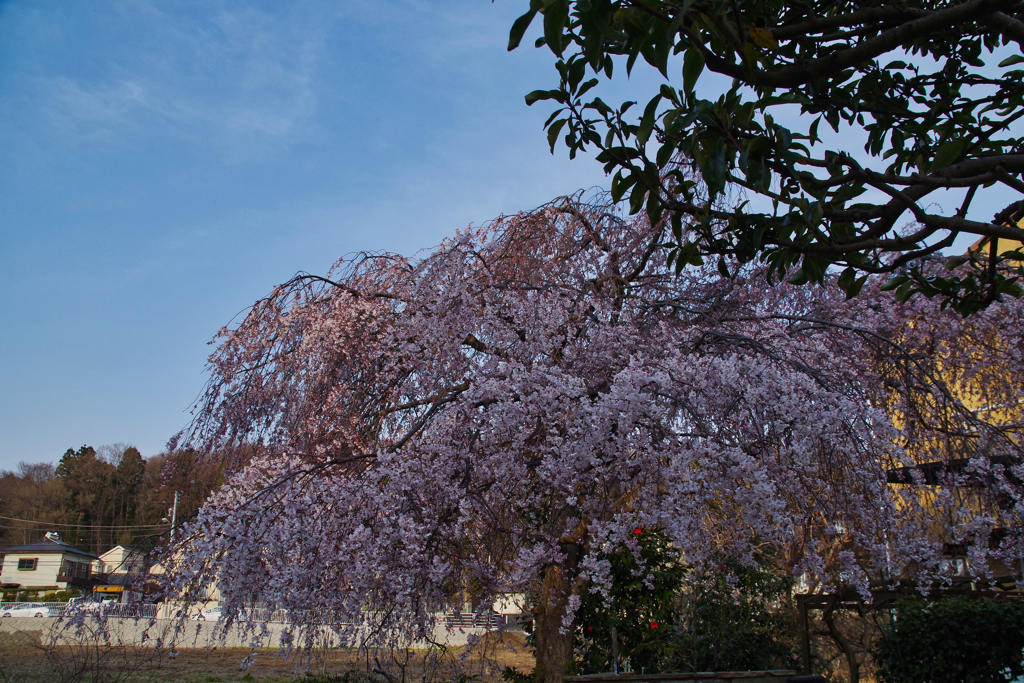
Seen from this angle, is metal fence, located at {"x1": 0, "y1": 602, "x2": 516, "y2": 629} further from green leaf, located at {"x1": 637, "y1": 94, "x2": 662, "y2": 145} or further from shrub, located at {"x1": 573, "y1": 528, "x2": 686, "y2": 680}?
green leaf, located at {"x1": 637, "y1": 94, "x2": 662, "y2": 145}

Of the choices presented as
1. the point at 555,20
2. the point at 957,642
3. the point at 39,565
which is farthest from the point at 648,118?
the point at 39,565

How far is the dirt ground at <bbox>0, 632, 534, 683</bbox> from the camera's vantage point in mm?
5340

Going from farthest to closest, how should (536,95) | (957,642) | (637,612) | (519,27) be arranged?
(637,612) → (957,642) → (536,95) → (519,27)

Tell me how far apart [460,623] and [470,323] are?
2.46 m

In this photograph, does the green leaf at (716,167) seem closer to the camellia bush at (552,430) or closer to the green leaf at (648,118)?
the green leaf at (648,118)

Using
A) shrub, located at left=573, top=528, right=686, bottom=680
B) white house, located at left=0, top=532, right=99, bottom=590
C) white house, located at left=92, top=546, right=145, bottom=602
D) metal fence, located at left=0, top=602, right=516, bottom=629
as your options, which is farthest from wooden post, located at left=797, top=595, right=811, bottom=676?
white house, located at left=0, top=532, right=99, bottom=590

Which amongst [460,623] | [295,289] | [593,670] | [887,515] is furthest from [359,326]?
[887,515]

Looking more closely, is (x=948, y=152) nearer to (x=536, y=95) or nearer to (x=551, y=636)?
(x=536, y=95)

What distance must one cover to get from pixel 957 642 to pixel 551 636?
3.70 m

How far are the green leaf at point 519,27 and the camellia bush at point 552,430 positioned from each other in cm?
164

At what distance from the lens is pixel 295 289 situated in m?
6.36

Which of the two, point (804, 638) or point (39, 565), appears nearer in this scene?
point (804, 638)

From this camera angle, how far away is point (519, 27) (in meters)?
2.13

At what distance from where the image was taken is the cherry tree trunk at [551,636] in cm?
572
